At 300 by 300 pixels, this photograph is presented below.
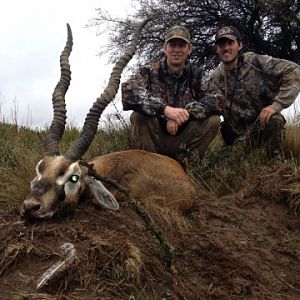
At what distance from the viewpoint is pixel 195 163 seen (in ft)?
21.6

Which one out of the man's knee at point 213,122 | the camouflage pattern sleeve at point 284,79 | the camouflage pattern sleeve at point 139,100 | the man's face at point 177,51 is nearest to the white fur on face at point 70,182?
the camouflage pattern sleeve at point 139,100

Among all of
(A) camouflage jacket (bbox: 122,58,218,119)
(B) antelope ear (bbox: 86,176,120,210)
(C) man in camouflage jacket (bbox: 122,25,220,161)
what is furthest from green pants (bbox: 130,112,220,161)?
(B) antelope ear (bbox: 86,176,120,210)

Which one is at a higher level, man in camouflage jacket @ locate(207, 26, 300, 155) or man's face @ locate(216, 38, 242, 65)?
man's face @ locate(216, 38, 242, 65)

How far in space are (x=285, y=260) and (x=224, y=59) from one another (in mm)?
3591

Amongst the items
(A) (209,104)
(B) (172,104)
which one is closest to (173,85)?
(B) (172,104)

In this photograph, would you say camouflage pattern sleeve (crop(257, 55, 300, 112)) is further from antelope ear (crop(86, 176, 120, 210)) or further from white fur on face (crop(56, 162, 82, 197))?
white fur on face (crop(56, 162, 82, 197))

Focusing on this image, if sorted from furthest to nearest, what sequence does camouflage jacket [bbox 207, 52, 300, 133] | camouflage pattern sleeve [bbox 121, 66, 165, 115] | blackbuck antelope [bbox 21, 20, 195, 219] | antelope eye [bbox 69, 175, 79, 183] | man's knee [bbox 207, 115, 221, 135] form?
camouflage jacket [bbox 207, 52, 300, 133] → man's knee [bbox 207, 115, 221, 135] → camouflage pattern sleeve [bbox 121, 66, 165, 115] → antelope eye [bbox 69, 175, 79, 183] → blackbuck antelope [bbox 21, 20, 195, 219]

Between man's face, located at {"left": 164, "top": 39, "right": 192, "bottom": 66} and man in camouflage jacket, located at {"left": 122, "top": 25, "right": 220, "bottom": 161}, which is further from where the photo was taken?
man's face, located at {"left": 164, "top": 39, "right": 192, "bottom": 66}

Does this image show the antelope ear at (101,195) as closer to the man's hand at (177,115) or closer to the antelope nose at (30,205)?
the antelope nose at (30,205)

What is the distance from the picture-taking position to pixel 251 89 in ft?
23.9

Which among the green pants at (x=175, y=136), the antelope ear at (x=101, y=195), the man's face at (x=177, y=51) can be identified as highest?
the man's face at (x=177, y=51)

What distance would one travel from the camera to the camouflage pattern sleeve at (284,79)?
674 centimetres

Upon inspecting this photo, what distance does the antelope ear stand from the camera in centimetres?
484

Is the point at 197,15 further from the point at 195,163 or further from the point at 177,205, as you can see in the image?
the point at 177,205
